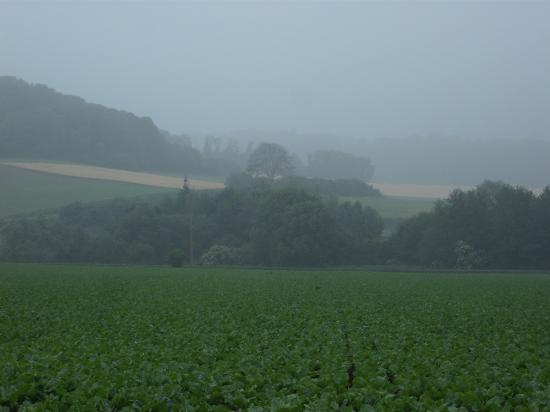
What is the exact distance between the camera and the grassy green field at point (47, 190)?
9894 centimetres

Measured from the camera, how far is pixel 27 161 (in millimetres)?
125750

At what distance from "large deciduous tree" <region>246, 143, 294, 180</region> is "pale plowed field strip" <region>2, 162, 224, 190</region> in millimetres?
8427

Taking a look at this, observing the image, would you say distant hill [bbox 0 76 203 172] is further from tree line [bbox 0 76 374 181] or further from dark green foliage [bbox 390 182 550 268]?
dark green foliage [bbox 390 182 550 268]

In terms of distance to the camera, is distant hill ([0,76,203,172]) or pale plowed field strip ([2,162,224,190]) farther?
distant hill ([0,76,203,172])

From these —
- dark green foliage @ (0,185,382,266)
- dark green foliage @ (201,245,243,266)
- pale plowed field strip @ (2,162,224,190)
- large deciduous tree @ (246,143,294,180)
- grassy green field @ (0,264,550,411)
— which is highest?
large deciduous tree @ (246,143,294,180)

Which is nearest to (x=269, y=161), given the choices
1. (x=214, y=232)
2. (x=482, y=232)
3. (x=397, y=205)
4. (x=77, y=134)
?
(x=397, y=205)

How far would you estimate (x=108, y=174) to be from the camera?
126062 millimetres

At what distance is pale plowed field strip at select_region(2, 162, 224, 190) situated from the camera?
119250 millimetres

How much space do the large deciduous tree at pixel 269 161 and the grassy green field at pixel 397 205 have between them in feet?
52.9

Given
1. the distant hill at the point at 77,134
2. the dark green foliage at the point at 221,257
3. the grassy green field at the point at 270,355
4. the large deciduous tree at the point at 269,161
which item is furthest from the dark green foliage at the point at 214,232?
the grassy green field at the point at 270,355

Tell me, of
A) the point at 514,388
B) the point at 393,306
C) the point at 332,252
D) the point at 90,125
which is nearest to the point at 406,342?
the point at 514,388

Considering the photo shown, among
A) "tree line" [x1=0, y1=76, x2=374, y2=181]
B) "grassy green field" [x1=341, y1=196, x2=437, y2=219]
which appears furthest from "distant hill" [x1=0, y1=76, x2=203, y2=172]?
"grassy green field" [x1=341, y1=196, x2=437, y2=219]

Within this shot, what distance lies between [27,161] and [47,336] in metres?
117

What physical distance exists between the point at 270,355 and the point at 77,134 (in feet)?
444
